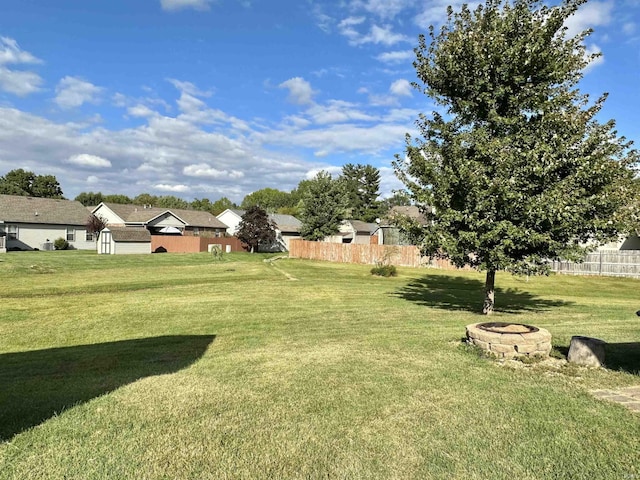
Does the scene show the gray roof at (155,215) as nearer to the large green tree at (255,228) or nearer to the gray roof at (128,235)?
the gray roof at (128,235)

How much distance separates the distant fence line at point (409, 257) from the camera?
2511cm

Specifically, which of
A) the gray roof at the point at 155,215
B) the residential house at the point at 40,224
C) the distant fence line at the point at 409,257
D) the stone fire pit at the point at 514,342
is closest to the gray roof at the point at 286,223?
the gray roof at the point at 155,215

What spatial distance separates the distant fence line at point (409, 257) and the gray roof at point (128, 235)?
560 inches

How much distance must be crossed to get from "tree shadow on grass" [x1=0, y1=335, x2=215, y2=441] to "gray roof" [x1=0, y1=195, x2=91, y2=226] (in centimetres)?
3627

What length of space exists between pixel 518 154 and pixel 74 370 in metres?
10.4

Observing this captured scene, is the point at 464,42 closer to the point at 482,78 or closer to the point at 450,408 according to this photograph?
the point at 482,78

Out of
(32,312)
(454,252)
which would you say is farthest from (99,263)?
(454,252)

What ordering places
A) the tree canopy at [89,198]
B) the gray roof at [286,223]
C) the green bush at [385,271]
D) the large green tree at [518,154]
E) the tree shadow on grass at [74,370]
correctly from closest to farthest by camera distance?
the tree shadow on grass at [74,370], the large green tree at [518,154], the green bush at [385,271], the gray roof at [286,223], the tree canopy at [89,198]

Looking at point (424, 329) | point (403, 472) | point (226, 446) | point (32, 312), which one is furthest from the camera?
point (32, 312)

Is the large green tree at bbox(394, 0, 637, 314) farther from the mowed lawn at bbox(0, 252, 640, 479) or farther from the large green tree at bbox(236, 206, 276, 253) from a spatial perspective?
the large green tree at bbox(236, 206, 276, 253)

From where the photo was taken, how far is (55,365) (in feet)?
22.8

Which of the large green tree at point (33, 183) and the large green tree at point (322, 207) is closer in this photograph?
the large green tree at point (322, 207)

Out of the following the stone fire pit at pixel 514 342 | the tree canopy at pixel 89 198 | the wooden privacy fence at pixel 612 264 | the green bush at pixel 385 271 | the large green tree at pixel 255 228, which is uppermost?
the tree canopy at pixel 89 198

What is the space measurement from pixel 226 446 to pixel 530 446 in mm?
2799
